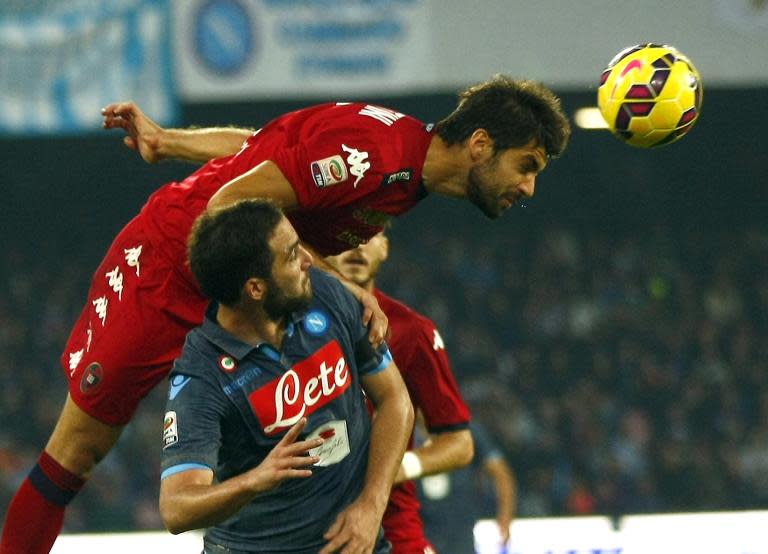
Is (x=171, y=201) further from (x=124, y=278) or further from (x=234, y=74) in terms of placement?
(x=234, y=74)

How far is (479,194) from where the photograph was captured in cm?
414

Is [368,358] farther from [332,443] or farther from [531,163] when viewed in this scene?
[531,163]

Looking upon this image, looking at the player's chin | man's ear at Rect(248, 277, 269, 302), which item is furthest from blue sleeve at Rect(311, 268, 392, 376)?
the player's chin

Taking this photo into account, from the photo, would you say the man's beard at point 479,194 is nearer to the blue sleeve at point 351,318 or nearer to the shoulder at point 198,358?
the blue sleeve at point 351,318

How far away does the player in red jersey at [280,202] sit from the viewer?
13.1 feet

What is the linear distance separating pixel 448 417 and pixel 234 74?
6.83m

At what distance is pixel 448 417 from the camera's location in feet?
15.5

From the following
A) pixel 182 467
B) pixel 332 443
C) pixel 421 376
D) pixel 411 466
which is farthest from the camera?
pixel 421 376

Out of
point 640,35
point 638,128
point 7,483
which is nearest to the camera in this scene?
point 638,128

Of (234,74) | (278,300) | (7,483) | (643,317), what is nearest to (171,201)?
(278,300)

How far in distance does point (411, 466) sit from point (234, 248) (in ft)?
4.50

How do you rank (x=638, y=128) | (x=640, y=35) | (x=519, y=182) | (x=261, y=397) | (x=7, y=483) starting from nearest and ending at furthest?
(x=261, y=397) → (x=519, y=182) → (x=638, y=128) → (x=640, y=35) → (x=7, y=483)

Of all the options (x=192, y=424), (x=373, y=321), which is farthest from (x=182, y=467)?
(x=373, y=321)

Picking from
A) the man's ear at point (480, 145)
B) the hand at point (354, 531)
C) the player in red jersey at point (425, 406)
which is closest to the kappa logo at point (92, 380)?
the player in red jersey at point (425, 406)
